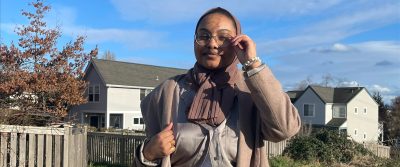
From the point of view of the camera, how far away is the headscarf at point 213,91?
2.04m

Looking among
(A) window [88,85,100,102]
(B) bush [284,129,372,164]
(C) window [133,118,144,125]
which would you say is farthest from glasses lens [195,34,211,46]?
(C) window [133,118,144,125]

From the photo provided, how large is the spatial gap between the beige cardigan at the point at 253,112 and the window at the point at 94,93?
37734 mm

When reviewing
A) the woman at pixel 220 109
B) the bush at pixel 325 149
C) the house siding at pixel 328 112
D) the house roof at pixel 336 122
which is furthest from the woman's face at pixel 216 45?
the house siding at pixel 328 112

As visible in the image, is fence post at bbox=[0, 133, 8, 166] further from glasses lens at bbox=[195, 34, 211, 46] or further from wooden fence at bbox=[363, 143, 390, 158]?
wooden fence at bbox=[363, 143, 390, 158]

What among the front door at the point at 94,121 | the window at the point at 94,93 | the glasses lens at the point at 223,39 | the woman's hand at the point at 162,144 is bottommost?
the front door at the point at 94,121

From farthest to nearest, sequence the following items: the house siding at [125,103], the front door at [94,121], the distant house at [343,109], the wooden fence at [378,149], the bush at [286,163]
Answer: the distant house at [343,109] → the front door at [94,121] → the house siding at [125,103] → the wooden fence at [378,149] → the bush at [286,163]

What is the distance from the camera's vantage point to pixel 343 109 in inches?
2018

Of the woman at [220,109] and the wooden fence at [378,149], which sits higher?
the woman at [220,109]

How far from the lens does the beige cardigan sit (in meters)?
1.90

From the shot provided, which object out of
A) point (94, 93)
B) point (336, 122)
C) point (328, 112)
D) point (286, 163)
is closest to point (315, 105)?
point (328, 112)

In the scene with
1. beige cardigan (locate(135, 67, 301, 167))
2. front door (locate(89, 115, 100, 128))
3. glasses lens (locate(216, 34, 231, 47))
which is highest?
glasses lens (locate(216, 34, 231, 47))

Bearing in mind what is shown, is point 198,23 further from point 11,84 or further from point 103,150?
point 11,84

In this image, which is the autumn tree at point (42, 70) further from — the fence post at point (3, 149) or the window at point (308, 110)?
the window at point (308, 110)

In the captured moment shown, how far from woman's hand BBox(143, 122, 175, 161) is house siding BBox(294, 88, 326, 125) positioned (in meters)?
49.4
